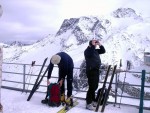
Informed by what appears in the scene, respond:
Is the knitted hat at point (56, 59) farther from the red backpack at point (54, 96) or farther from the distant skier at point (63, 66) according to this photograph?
the red backpack at point (54, 96)

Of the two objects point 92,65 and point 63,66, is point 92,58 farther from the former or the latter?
point 63,66

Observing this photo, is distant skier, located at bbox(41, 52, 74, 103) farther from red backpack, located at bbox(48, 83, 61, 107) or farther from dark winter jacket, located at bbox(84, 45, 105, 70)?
dark winter jacket, located at bbox(84, 45, 105, 70)

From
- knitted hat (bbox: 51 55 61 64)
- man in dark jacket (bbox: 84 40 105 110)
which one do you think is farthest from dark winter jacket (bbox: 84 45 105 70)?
knitted hat (bbox: 51 55 61 64)

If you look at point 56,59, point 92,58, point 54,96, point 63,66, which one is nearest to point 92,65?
point 92,58

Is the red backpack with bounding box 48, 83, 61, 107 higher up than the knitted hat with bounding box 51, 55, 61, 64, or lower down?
lower down

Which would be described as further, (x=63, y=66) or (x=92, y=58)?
(x=63, y=66)

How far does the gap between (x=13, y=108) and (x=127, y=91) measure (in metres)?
44.2

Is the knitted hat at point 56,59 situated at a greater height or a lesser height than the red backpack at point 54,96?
greater

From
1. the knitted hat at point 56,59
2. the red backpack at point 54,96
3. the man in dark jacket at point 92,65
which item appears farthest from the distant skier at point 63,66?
the man in dark jacket at point 92,65

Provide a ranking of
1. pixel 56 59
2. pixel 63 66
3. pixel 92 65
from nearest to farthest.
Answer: pixel 92 65, pixel 56 59, pixel 63 66

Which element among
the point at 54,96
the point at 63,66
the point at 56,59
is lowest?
the point at 54,96

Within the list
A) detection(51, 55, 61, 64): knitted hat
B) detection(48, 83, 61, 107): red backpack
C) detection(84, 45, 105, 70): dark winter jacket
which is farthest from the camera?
detection(48, 83, 61, 107): red backpack

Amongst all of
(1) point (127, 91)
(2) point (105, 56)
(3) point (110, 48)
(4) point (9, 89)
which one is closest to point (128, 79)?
(1) point (127, 91)

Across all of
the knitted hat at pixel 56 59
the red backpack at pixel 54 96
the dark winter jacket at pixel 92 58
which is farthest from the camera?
the red backpack at pixel 54 96
